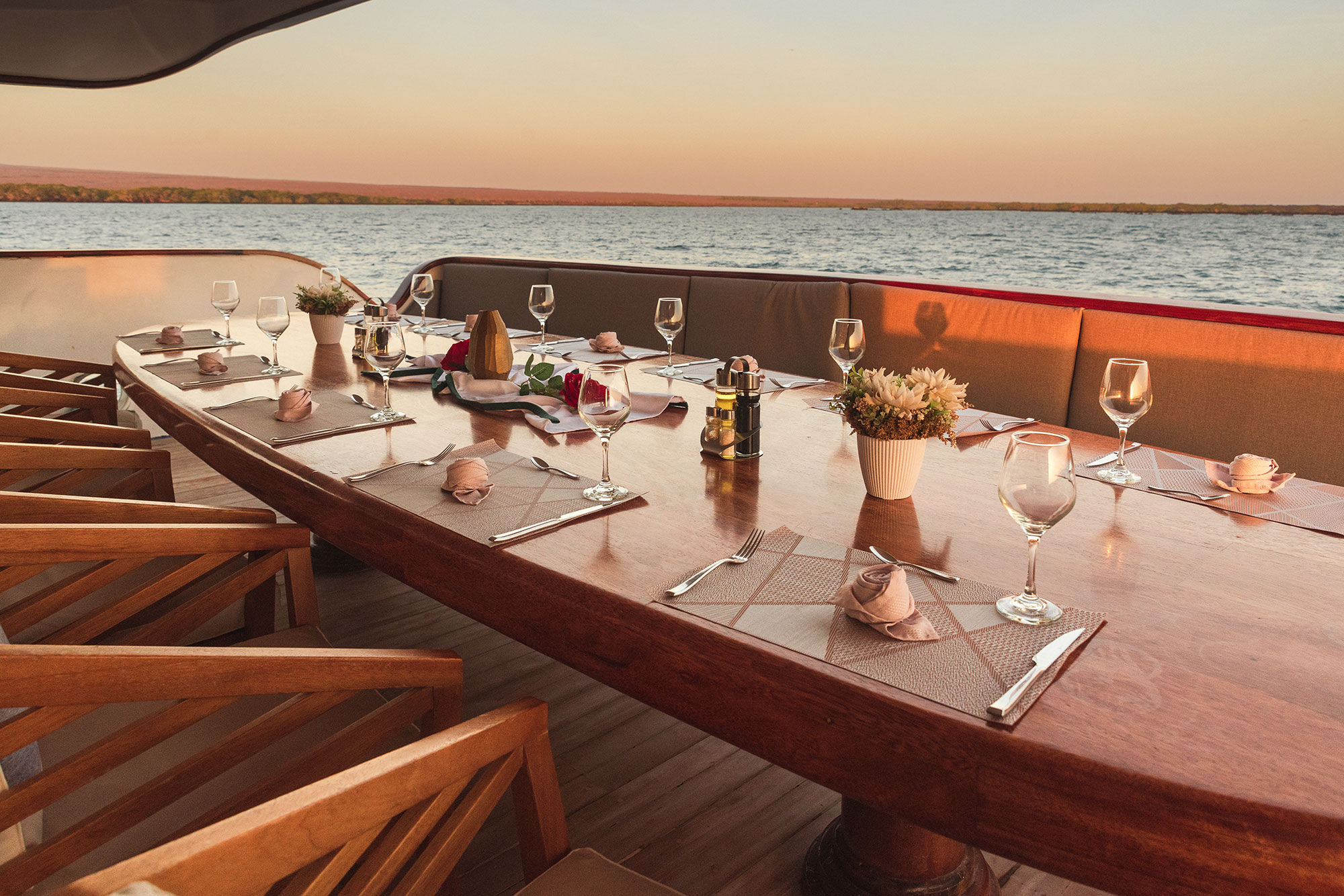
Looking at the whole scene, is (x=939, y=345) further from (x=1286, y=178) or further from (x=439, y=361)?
(x=1286, y=178)

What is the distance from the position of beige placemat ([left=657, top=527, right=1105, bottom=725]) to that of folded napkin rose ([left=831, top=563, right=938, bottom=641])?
0.01 m

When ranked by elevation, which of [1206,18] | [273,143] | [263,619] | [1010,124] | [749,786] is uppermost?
[1206,18]

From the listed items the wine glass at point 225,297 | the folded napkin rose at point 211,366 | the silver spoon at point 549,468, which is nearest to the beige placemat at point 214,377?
the folded napkin rose at point 211,366

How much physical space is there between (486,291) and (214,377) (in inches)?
101

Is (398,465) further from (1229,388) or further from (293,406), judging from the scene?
(1229,388)

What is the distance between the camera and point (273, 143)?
44.7ft

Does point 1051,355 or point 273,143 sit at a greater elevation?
point 273,143

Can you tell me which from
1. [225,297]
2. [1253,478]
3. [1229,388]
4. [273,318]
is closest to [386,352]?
[273,318]

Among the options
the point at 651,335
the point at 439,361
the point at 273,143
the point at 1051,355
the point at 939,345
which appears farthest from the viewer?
the point at 273,143

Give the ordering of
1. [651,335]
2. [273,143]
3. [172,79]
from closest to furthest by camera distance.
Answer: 1. [651,335]
2. [172,79]
3. [273,143]

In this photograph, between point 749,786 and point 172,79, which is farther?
point 172,79

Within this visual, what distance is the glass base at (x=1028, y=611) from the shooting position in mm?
830

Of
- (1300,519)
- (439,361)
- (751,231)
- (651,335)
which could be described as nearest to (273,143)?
(651,335)

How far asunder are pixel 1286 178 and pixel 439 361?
23.3m
